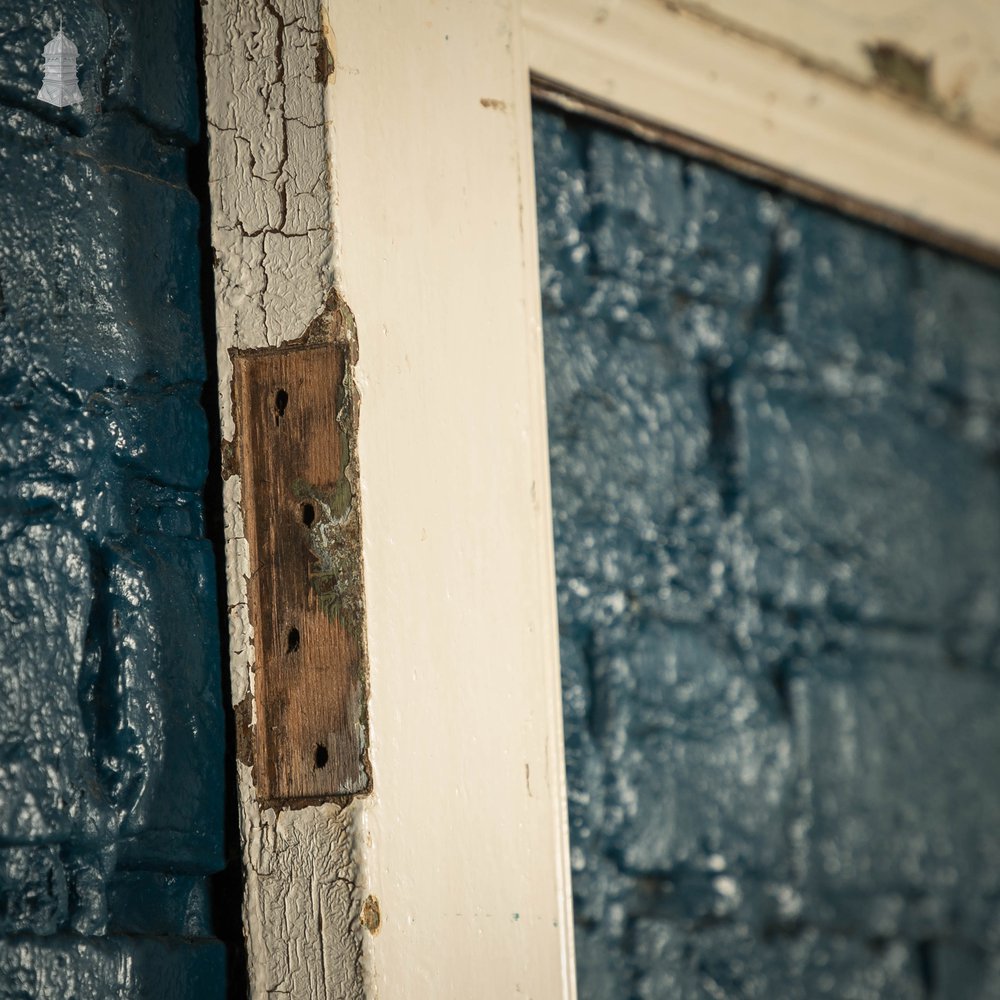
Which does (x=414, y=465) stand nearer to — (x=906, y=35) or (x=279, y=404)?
(x=279, y=404)

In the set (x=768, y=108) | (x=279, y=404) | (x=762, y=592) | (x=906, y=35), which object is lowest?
(x=762, y=592)

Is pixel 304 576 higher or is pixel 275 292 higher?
pixel 275 292

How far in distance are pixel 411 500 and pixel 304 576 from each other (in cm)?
8

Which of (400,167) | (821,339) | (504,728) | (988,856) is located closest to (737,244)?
(821,339)

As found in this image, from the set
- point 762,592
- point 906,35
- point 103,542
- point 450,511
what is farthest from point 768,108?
point 103,542

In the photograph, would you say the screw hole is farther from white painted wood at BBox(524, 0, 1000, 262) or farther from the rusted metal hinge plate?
white painted wood at BBox(524, 0, 1000, 262)

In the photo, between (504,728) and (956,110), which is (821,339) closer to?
(956,110)

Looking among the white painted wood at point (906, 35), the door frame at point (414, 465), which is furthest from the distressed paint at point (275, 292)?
the white painted wood at point (906, 35)

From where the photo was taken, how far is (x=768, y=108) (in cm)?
106

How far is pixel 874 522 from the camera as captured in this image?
3.79 feet

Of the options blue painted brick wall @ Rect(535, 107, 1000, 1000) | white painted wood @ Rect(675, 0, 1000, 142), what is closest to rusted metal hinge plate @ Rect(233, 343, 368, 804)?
blue painted brick wall @ Rect(535, 107, 1000, 1000)

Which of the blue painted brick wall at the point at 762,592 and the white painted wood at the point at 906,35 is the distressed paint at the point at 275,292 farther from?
the white painted wood at the point at 906,35

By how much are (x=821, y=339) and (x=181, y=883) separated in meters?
0.81

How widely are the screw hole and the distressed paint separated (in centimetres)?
3
